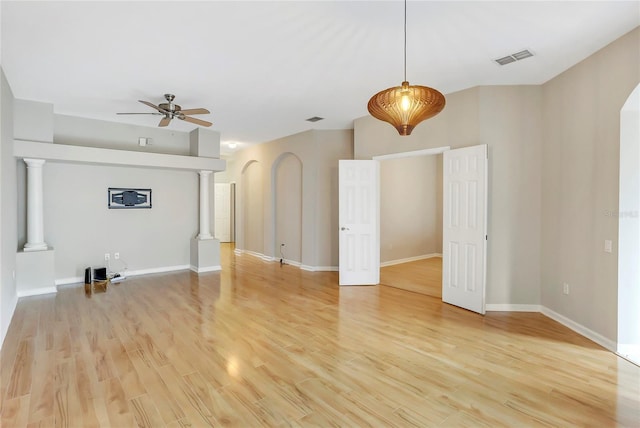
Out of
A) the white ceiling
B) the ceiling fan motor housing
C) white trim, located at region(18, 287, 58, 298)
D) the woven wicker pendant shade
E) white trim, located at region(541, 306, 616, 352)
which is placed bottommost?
white trim, located at region(541, 306, 616, 352)

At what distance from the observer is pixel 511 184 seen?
4051 millimetres

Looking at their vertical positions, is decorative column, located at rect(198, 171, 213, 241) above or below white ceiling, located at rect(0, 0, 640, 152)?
below

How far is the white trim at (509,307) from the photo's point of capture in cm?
405

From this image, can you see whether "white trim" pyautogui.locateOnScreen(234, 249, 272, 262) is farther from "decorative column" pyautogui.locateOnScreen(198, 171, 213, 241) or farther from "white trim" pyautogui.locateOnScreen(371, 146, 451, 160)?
"white trim" pyautogui.locateOnScreen(371, 146, 451, 160)

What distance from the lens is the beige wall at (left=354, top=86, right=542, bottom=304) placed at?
4.01 meters

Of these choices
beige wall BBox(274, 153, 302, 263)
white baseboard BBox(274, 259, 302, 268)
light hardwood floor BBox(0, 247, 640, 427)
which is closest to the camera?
light hardwood floor BBox(0, 247, 640, 427)

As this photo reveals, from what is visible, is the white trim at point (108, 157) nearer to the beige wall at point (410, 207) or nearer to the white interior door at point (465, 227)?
the beige wall at point (410, 207)

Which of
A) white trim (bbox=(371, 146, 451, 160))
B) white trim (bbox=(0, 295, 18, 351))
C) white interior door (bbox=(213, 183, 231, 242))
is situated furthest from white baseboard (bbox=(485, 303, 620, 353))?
white interior door (bbox=(213, 183, 231, 242))

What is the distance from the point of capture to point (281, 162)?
7621mm

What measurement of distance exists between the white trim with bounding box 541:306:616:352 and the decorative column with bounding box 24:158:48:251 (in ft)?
23.4

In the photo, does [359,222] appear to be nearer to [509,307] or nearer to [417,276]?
[417,276]

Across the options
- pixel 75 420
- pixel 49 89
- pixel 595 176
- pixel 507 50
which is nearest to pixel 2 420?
pixel 75 420

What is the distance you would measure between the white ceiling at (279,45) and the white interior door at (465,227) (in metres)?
0.98

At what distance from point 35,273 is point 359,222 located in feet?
16.4
